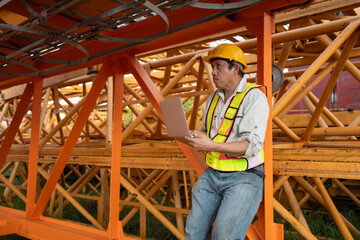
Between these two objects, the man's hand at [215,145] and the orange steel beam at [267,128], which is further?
the orange steel beam at [267,128]

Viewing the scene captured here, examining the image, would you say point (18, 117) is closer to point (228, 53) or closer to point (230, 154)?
point (228, 53)

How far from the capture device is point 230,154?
7.29 feet

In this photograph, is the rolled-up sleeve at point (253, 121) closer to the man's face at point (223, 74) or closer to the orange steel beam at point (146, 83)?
the man's face at point (223, 74)

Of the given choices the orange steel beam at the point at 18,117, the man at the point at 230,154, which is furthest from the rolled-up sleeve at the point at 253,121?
the orange steel beam at the point at 18,117

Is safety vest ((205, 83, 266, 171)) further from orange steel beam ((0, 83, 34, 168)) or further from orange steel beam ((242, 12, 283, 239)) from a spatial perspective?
orange steel beam ((0, 83, 34, 168))

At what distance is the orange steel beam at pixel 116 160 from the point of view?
3.79 metres

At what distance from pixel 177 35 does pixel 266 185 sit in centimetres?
167

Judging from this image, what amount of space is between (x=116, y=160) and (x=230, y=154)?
200cm

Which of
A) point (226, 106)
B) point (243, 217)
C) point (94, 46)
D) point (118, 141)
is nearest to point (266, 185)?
point (243, 217)

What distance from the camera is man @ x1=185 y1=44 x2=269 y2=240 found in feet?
7.22

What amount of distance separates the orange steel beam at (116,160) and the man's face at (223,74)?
1.68m

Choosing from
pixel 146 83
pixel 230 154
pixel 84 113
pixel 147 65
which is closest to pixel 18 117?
pixel 84 113

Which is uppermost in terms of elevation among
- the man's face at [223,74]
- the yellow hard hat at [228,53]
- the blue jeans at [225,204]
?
the yellow hard hat at [228,53]

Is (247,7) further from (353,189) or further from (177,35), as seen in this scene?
(353,189)
